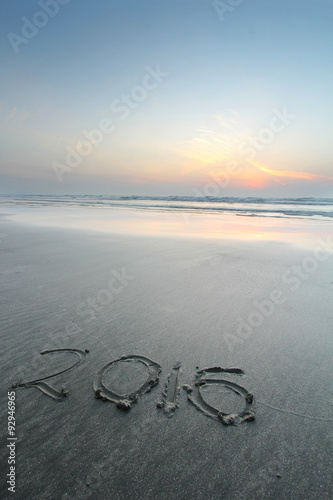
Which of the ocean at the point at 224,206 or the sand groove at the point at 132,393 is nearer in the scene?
the sand groove at the point at 132,393

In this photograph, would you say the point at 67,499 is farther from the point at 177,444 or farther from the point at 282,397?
the point at 282,397

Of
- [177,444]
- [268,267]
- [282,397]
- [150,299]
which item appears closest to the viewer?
[177,444]

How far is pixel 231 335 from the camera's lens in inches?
116

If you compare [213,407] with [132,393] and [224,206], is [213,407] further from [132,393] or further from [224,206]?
[224,206]

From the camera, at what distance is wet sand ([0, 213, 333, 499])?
150 centimetres

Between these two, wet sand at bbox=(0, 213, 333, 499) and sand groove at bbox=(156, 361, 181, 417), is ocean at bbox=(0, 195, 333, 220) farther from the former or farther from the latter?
sand groove at bbox=(156, 361, 181, 417)

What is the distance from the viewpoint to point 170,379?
223 centimetres

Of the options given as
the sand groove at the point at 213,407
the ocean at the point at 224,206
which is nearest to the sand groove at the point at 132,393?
the sand groove at the point at 213,407

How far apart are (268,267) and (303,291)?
1313 mm

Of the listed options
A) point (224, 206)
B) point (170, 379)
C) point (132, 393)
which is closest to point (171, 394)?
point (170, 379)

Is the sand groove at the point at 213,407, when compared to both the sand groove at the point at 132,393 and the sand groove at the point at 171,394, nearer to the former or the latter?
the sand groove at the point at 171,394

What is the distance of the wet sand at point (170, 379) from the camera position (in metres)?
1.50

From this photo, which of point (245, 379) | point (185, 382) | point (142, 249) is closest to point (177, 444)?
point (185, 382)

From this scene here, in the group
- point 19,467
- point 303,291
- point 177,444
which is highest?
point 303,291
